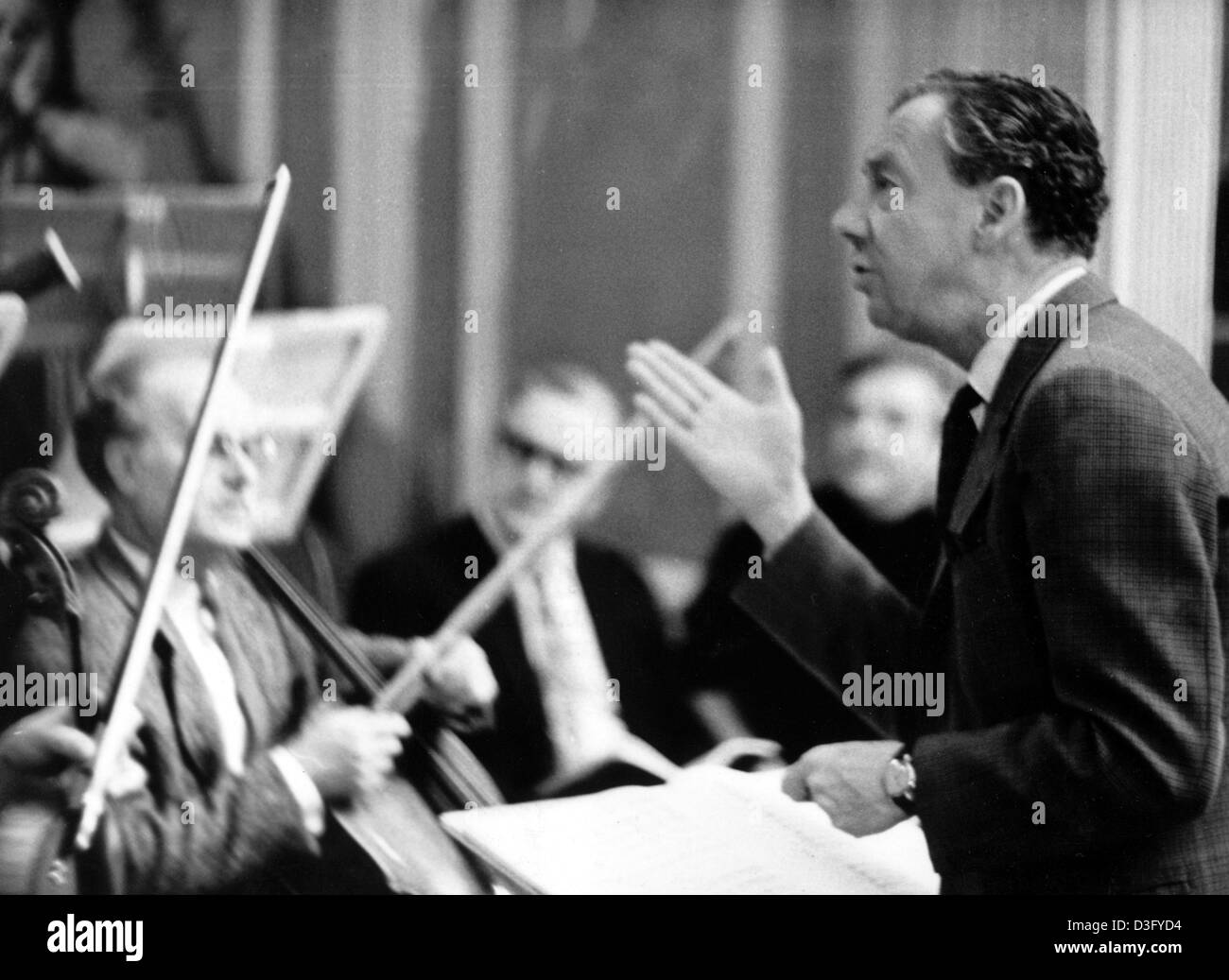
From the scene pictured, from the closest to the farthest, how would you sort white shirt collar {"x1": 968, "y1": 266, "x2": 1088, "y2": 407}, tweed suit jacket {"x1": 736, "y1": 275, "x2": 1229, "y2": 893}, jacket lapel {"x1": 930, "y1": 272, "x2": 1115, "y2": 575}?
1. tweed suit jacket {"x1": 736, "y1": 275, "x2": 1229, "y2": 893}
2. jacket lapel {"x1": 930, "y1": 272, "x2": 1115, "y2": 575}
3. white shirt collar {"x1": 968, "y1": 266, "x2": 1088, "y2": 407}

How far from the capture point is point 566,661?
346cm

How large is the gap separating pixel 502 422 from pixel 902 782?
106 cm

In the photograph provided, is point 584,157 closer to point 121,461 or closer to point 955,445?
point 955,445

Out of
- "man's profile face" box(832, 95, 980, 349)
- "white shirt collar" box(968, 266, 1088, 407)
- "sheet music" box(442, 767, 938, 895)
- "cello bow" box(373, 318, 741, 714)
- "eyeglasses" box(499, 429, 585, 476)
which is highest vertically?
"man's profile face" box(832, 95, 980, 349)

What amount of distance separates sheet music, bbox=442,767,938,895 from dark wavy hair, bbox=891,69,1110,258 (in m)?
1.24

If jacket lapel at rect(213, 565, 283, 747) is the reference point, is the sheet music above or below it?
below

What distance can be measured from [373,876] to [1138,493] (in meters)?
1.68

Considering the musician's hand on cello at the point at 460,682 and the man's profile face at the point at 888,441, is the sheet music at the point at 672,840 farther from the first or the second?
the man's profile face at the point at 888,441

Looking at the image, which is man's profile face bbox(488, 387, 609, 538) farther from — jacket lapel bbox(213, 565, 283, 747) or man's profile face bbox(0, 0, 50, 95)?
man's profile face bbox(0, 0, 50, 95)

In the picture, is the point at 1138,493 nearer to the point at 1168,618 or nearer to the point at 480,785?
the point at 1168,618

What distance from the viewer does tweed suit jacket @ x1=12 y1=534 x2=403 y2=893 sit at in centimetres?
346

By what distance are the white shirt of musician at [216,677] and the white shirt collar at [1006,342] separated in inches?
61.1
